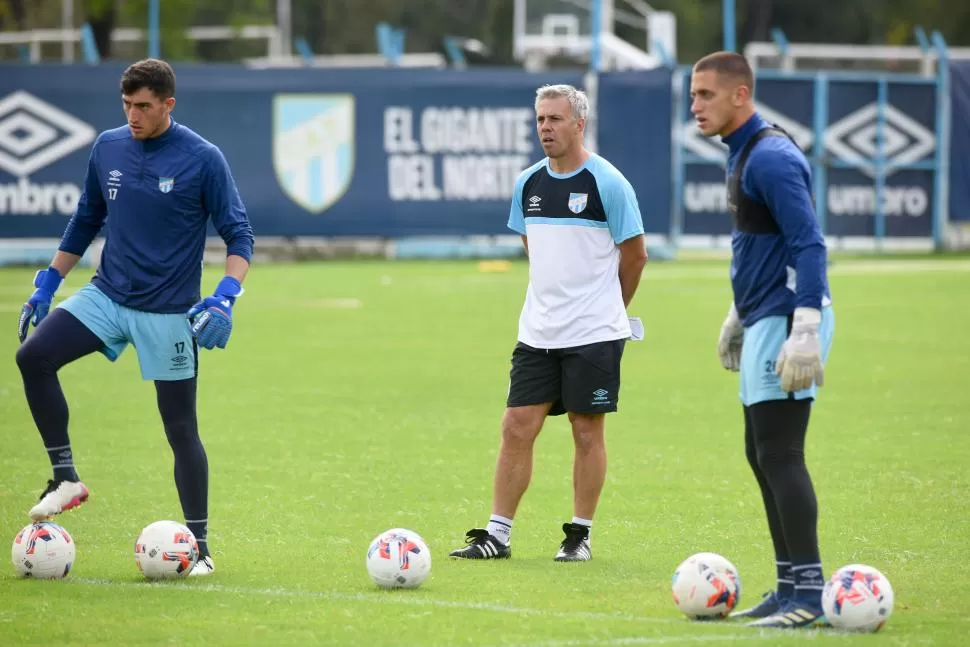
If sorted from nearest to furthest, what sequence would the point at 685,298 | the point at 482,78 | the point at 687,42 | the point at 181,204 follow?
1. the point at 181,204
2. the point at 685,298
3. the point at 482,78
4. the point at 687,42

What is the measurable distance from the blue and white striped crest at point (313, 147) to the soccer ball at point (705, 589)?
72.7 ft

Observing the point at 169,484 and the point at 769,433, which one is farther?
the point at 169,484

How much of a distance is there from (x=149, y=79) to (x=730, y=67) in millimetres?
2737

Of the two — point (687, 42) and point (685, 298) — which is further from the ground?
point (687, 42)

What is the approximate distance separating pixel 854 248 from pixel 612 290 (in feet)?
A: 78.1

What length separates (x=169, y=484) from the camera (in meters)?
9.91

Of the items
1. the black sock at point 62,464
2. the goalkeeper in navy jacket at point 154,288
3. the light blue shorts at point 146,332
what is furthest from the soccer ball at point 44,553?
the light blue shorts at point 146,332

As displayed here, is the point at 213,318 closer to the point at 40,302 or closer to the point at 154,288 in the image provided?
the point at 154,288

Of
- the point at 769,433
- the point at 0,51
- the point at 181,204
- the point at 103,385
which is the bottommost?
the point at 103,385

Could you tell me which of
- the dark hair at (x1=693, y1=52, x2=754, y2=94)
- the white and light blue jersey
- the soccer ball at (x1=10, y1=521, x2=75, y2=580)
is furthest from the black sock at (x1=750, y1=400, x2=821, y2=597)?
the soccer ball at (x1=10, y1=521, x2=75, y2=580)

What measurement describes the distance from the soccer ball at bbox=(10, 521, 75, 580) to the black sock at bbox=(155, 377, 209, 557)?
1.91ft

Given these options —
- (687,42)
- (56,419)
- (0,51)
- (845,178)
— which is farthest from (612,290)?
(687,42)

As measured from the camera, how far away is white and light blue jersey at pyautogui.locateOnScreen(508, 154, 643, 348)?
315 inches

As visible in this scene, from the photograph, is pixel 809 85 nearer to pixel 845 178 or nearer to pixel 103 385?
pixel 845 178
